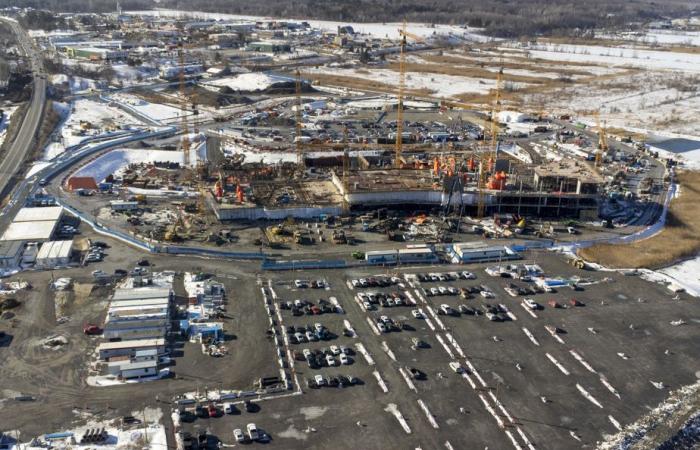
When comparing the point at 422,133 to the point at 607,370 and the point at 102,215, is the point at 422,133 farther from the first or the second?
the point at 607,370

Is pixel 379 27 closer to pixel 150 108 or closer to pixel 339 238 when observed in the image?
pixel 150 108

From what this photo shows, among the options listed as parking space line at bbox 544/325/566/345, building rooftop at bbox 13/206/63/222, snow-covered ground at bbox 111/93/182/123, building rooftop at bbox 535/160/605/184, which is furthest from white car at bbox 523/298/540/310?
snow-covered ground at bbox 111/93/182/123

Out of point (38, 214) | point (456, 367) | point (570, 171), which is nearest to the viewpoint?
point (456, 367)

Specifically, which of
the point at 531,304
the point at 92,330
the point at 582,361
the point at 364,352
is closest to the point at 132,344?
the point at 92,330

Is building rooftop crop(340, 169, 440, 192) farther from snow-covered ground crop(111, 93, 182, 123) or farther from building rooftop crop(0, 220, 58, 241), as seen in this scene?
snow-covered ground crop(111, 93, 182, 123)

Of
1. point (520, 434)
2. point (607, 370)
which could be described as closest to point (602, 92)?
point (607, 370)

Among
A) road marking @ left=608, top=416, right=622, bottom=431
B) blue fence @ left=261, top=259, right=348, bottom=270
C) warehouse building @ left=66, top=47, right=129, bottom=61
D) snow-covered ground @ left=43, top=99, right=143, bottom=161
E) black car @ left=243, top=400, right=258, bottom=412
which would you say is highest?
warehouse building @ left=66, top=47, right=129, bottom=61

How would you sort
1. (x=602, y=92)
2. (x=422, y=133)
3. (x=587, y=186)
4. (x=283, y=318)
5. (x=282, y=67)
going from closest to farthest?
(x=283, y=318)
(x=587, y=186)
(x=422, y=133)
(x=602, y=92)
(x=282, y=67)
